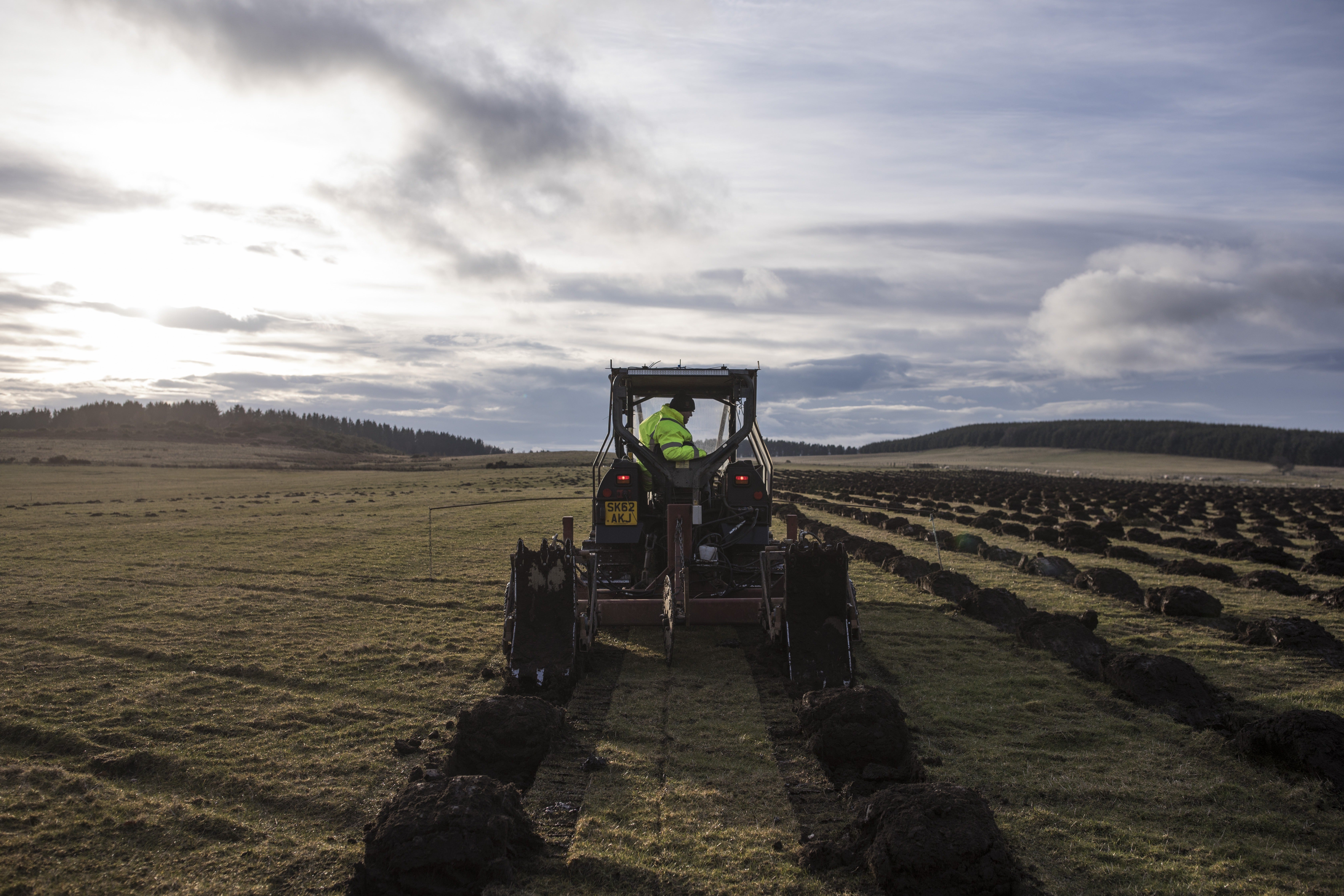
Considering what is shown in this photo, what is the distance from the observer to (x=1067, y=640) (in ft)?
29.9

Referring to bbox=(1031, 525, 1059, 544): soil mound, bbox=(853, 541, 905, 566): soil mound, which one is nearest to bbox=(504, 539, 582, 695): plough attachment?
bbox=(853, 541, 905, 566): soil mound

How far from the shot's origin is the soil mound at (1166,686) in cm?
705

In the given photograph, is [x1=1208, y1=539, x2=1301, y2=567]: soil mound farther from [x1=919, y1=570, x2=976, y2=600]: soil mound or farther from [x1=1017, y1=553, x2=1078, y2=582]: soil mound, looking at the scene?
[x1=919, y1=570, x2=976, y2=600]: soil mound

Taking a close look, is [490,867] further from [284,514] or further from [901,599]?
[284,514]

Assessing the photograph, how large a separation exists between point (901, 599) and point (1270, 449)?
145 m

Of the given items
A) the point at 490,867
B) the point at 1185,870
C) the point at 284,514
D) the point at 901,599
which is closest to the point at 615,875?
the point at 490,867

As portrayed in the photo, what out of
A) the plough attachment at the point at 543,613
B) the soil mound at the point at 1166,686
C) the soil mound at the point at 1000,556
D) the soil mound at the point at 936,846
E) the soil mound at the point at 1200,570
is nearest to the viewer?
the soil mound at the point at 936,846

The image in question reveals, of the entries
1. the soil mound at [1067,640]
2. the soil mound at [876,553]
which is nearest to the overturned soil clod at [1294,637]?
the soil mound at [1067,640]

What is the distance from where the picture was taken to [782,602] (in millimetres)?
8438

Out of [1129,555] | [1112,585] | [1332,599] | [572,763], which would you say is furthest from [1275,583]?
[572,763]

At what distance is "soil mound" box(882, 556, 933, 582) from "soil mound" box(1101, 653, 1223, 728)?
641cm

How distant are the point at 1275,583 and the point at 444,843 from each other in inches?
621

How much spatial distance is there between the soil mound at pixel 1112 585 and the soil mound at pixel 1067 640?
3.86 m

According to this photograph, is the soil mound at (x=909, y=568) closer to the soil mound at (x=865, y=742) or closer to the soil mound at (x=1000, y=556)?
the soil mound at (x=1000, y=556)
